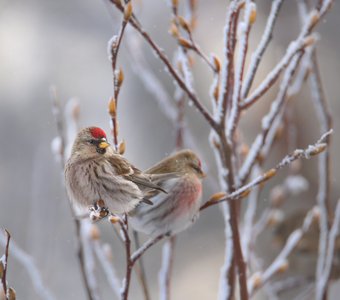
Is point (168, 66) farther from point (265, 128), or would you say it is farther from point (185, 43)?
point (265, 128)

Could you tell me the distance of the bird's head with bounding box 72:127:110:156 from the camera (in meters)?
1.04

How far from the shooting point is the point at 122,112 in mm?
6367

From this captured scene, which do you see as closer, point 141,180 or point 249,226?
point 141,180

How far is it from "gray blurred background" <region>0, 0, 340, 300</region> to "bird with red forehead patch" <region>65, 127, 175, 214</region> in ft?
12.1

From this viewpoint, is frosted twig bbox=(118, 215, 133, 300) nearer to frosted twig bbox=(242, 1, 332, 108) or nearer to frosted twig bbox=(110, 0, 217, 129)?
frosted twig bbox=(110, 0, 217, 129)

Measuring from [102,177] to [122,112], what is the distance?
5.32 metres

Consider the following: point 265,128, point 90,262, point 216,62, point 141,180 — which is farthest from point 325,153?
point 141,180

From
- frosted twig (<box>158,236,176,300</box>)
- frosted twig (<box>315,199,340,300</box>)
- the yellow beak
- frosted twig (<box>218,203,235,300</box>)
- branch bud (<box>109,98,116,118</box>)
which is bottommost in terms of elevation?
frosted twig (<box>315,199,340,300</box>)

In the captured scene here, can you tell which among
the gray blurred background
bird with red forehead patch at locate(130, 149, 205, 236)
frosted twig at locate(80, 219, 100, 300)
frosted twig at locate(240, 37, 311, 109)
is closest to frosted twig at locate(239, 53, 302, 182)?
frosted twig at locate(240, 37, 311, 109)

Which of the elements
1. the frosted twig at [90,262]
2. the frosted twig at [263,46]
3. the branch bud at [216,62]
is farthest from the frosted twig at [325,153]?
the frosted twig at [90,262]

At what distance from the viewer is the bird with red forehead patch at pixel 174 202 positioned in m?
1.30

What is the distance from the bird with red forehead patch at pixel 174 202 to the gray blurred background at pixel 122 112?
11.2 ft

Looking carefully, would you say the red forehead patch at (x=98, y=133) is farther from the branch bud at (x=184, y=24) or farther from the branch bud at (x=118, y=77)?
the branch bud at (x=184, y=24)

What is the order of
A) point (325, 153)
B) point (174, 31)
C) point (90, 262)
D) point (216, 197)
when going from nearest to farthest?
1. point (216, 197)
2. point (174, 31)
3. point (325, 153)
4. point (90, 262)
